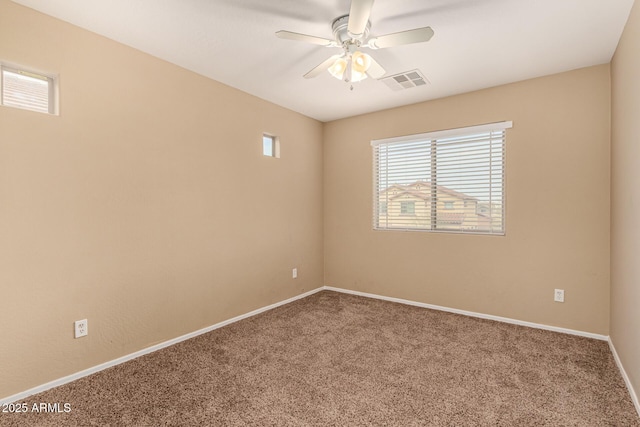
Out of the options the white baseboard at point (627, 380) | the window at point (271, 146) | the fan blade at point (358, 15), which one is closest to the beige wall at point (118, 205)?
the window at point (271, 146)

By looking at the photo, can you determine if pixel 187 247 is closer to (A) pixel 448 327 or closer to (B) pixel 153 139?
(B) pixel 153 139

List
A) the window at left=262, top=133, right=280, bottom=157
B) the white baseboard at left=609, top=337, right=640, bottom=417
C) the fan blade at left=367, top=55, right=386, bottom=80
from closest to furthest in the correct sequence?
the white baseboard at left=609, top=337, right=640, bottom=417
the fan blade at left=367, top=55, right=386, bottom=80
the window at left=262, top=133, right=280, bottom=157

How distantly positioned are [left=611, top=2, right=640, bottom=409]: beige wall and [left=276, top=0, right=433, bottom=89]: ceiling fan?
1.38m

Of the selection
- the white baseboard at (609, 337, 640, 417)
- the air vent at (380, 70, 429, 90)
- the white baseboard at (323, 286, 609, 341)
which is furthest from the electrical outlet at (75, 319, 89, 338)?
the white baseboard at (609, 337, 640, 417)

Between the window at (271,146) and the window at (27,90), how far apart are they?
2.08 metres

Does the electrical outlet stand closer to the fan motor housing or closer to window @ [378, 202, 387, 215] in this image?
the fan motor housing

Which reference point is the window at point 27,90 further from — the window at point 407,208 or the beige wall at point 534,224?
the window at point 407,208

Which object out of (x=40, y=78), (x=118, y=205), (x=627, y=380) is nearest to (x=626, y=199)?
(x=627, y=380)

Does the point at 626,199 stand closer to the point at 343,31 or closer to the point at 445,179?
the point at 445,179

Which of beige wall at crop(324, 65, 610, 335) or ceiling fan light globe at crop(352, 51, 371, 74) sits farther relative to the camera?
beige wall at crop(324, 65, 610, 335)

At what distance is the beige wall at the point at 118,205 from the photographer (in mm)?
2023

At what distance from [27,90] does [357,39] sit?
2211mm

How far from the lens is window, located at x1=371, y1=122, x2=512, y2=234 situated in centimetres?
340

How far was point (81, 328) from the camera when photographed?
228cm
